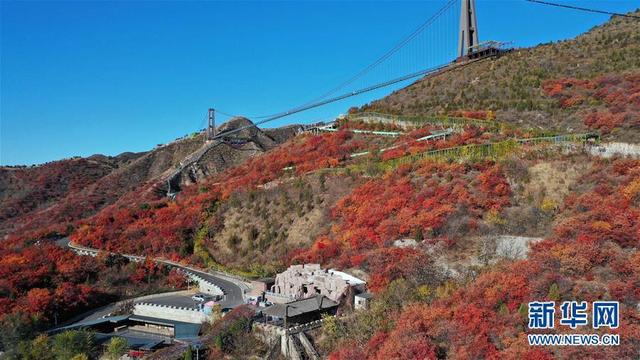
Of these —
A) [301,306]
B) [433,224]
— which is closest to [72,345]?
[301,306]

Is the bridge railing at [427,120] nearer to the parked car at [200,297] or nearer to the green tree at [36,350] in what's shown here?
the parked car at [200,297]

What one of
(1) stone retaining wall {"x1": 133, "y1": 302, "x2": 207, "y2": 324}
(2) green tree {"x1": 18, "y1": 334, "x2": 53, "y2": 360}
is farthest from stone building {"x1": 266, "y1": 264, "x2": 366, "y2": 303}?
(2) green tree {"x1": 18, "y1": 334, "x2": 53, "y2": 360}

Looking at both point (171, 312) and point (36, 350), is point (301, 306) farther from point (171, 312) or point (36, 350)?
point (36, 350)

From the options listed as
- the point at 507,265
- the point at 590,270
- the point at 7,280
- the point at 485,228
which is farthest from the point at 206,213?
the point at 590,270

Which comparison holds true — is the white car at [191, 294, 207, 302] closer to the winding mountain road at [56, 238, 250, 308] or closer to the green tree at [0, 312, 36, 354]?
the winding mountain road at [56, 238, 250, 308]

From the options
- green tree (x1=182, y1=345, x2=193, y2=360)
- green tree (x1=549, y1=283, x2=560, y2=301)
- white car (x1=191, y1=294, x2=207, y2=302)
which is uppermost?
green tree (x1=549, y1=283, x2=560, y2=301)

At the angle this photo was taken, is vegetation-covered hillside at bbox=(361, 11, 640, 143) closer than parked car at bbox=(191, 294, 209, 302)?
No
